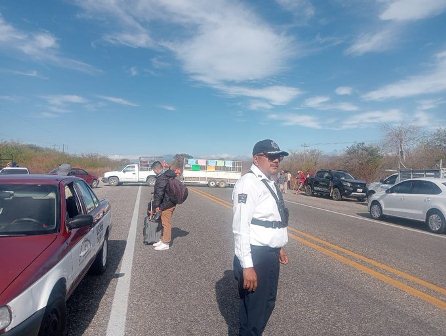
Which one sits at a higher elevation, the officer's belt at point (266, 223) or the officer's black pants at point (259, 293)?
the officer's belt at point (266, 223)

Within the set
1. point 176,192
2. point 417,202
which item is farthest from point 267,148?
point 417,202

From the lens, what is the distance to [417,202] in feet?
39.2

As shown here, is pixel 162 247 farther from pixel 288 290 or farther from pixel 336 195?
pixel 336 195

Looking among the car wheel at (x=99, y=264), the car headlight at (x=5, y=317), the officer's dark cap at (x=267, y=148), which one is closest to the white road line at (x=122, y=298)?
the car wheel at (x=99, y=264)

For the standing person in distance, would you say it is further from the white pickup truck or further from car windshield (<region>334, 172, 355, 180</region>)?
the white pickup truck

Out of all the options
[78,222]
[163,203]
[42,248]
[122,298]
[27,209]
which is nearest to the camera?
[42,248]

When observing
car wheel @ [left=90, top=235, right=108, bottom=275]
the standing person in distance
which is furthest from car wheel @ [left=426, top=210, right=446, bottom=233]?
car wheel @ [left=90, top=235, right=108, bottom=275]

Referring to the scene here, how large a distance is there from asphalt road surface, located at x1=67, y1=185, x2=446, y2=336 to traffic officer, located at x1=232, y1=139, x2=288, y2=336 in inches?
46.2

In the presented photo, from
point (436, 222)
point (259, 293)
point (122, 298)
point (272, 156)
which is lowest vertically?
point (122, 298)

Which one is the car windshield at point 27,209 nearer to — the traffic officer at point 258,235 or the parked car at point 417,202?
the traffic officer at point 258,235

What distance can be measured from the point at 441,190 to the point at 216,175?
2493 centimetres

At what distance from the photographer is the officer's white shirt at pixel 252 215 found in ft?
9.36

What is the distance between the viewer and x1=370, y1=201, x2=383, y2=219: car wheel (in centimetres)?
1374

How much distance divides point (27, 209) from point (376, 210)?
12.4m
